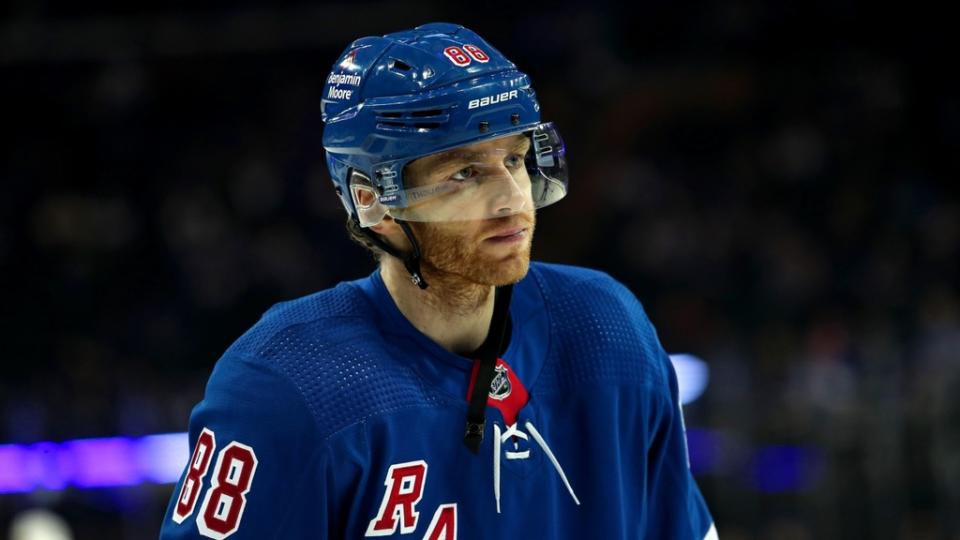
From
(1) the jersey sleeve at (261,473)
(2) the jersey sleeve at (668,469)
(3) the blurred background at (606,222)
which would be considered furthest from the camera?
(3) the blurred background at (606,222)

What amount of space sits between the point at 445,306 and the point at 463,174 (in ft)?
0.81

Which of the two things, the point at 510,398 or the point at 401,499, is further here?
the point at 510,398

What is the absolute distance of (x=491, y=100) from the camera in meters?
2.30

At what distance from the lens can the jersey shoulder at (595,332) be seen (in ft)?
8.11

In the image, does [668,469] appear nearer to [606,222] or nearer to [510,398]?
[510,398]

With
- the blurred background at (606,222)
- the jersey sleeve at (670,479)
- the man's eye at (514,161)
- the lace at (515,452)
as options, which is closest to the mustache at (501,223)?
the man's eye at (514,161)

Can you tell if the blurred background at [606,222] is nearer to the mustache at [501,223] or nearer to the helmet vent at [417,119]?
the mustache at [501,223]

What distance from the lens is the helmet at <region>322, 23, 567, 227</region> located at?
229 cm

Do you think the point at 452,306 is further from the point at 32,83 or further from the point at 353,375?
the point at 32,83

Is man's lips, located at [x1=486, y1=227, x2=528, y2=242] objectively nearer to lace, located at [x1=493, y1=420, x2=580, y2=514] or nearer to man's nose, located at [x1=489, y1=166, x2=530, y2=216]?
man's nose, located at [x1=489, y1=166, x2=530, y2=216]

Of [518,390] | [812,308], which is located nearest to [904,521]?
[812,308]

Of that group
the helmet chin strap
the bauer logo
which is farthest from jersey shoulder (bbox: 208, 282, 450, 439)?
the bauer logo

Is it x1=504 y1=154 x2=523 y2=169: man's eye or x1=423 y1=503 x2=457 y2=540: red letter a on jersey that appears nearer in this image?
x1=423 y1=503 x2=457 y2=540: red letter a on jersey

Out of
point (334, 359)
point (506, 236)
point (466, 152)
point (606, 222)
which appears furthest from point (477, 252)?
point (606, 222)
